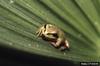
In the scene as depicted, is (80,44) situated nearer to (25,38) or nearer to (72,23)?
(72,23)

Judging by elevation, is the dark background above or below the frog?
below

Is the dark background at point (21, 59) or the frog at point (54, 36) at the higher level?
the frog at point (54, 36)

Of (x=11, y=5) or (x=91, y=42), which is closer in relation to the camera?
(x=11, y=5)

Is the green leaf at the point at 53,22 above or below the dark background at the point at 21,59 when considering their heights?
above

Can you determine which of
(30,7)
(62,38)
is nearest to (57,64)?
(62,38)
